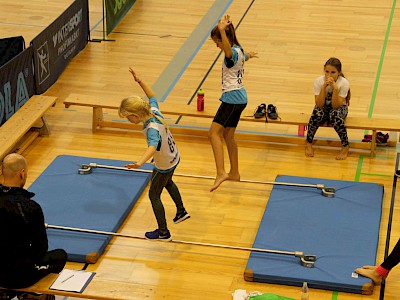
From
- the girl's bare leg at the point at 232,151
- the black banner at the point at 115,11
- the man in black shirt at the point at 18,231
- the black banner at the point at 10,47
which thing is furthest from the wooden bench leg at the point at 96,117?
the man in black shirt at the point at 18,231

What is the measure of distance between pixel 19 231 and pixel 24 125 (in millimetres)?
3128

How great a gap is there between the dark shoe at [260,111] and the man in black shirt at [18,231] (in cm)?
364

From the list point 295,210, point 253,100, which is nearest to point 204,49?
point 253,100

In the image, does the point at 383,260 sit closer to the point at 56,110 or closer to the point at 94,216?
the point at 94,216

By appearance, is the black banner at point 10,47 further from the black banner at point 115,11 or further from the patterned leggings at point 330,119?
the patterned leggings at point 330,119

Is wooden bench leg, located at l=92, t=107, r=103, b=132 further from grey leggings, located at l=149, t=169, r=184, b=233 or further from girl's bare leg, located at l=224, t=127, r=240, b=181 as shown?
grey leggings, located at l=149, t=169, r=184, b=233

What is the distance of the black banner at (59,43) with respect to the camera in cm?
1053

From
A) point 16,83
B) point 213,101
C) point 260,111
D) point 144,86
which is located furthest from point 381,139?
point 16,83

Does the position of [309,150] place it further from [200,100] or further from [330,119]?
[200,100]

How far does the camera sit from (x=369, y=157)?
9320mm

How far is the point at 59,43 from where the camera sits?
11.2m

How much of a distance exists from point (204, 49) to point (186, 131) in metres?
2.82

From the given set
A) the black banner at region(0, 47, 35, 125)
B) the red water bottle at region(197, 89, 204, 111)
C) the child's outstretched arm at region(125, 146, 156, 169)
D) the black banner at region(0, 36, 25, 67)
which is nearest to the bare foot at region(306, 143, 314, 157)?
the red water bottle at region(197, 89, 204, 111)

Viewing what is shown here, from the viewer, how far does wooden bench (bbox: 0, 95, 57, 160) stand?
893 cm
